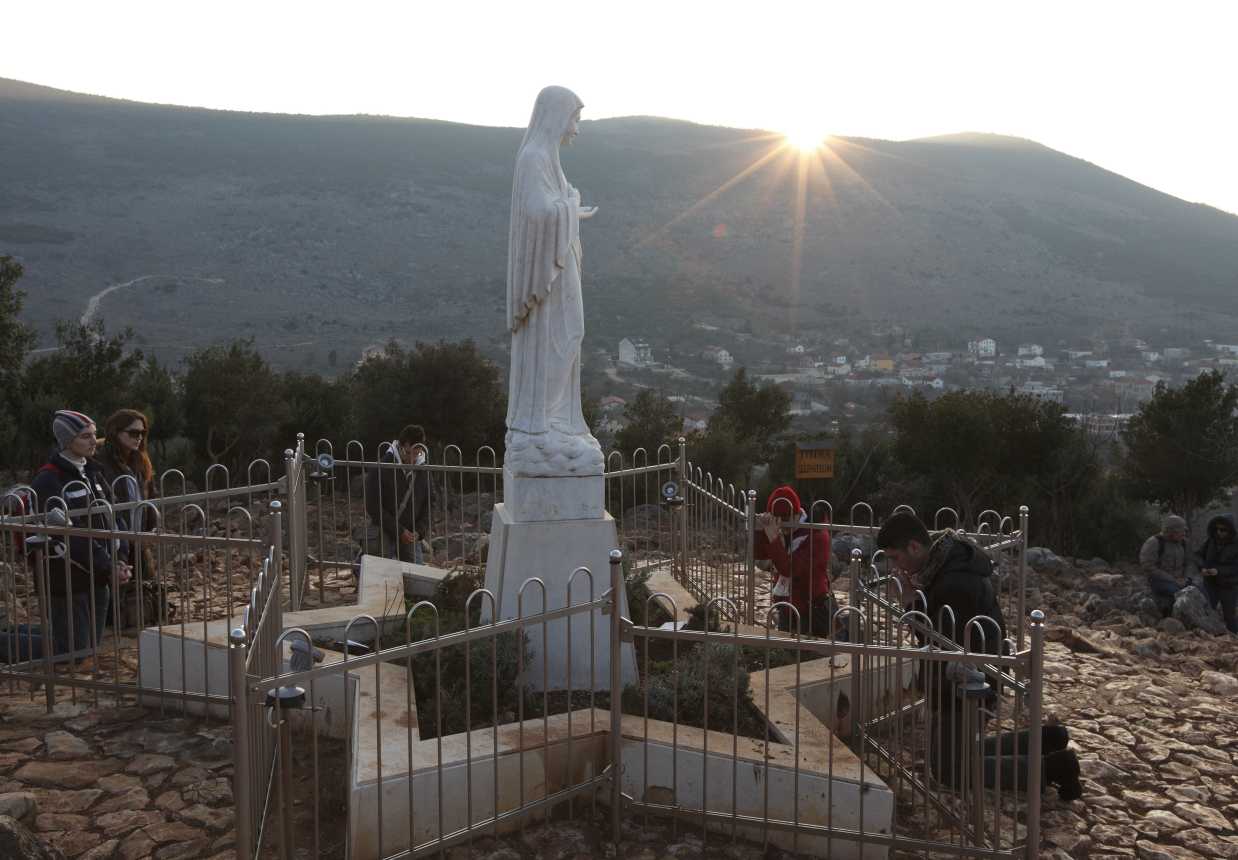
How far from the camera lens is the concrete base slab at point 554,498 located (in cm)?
597

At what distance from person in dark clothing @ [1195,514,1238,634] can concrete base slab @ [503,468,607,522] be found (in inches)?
272

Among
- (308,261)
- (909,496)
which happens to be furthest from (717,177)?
(909,496)

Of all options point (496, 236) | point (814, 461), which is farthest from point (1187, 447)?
point (496, 236)

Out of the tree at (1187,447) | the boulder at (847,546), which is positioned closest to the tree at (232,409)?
the boulder at (847,546)

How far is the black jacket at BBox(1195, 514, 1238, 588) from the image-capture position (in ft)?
31.7

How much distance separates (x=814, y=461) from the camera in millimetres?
8711

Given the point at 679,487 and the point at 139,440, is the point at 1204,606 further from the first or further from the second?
the point at 139,440

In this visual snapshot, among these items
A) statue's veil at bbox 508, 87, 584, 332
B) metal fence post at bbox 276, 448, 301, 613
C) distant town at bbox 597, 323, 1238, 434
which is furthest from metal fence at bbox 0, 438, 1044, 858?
distant town at bbox 597, 323, 1238, 434

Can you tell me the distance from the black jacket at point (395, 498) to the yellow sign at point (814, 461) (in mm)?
3285

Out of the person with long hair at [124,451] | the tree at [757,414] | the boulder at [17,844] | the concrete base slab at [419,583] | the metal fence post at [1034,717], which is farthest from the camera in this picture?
the tree at [757,414]

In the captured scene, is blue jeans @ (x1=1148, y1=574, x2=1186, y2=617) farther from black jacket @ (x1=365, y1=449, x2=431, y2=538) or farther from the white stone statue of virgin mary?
black jacket @ (x1=365, y1=449, x2=431, y2=538)

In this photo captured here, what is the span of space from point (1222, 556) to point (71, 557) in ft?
32.6

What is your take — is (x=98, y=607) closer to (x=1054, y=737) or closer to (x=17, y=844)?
(x=17, y=844)

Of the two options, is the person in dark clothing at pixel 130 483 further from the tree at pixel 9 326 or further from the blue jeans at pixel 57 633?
the tree at pixel 9 326
